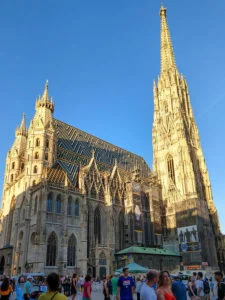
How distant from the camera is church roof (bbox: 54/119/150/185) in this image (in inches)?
1915

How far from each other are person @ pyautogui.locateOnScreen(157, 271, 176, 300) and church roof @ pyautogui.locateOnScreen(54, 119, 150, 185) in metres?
40.5

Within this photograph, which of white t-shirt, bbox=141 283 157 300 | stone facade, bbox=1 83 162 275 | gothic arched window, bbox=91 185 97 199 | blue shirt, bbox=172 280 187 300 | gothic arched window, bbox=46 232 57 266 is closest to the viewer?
white t-shirt, bbox=141 283 157 300

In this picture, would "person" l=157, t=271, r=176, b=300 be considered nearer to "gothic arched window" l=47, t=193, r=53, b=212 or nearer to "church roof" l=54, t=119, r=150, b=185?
"gothic arched window" l=47, t=193, r=53, b=212

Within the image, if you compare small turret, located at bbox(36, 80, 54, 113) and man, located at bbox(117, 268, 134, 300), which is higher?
small turret, located at bbox(36, 80, 54, 113)

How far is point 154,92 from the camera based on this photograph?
242ft

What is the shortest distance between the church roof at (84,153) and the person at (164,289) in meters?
40.5

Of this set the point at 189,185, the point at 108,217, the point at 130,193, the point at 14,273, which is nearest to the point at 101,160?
the point at 130,193

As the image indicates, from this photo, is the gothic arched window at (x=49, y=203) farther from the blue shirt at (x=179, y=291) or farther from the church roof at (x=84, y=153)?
the blue shirt at (x=179, y=291)

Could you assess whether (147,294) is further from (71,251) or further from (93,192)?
(93,192)

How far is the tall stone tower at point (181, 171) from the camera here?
51.4 meters

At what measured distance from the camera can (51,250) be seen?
3684 cm

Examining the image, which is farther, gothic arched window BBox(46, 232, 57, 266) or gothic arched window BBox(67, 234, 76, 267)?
gothic arched window BBox(67, 234, 76, 267)

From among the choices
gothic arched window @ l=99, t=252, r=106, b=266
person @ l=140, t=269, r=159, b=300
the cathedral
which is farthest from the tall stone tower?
person @ l=140, t=269, r=159, b=300

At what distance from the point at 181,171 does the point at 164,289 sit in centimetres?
5460
